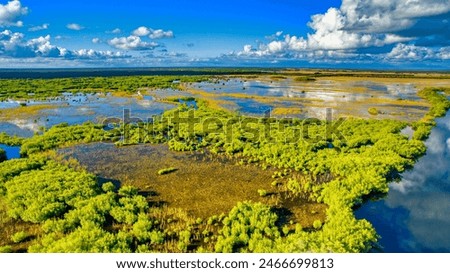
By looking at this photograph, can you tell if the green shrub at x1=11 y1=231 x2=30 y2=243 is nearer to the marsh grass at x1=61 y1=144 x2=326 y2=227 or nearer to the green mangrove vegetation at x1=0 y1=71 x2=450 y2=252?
the green mangrove vegetation at x1=0 y1=71 x2=450 y2=252

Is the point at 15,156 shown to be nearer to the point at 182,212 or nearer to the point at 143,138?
the point at 143,138

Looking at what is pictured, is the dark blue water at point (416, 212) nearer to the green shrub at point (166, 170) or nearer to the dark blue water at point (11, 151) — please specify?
the green shrub at point (166, 170)

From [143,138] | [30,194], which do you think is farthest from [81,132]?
[30,194]

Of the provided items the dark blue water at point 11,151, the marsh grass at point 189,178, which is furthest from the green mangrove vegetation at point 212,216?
the dark blue water at point 11,151

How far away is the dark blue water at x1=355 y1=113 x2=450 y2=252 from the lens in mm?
18203

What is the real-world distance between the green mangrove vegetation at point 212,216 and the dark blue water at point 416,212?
105 centimetres

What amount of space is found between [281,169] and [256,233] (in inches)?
436

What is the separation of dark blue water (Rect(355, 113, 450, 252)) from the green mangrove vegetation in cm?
105

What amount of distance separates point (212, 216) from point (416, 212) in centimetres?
1291

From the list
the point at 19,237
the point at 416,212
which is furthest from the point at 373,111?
the point at 19,237

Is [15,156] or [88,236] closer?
[88,236]

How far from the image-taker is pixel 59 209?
63.9 ft

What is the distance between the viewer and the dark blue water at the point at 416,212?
18.2 meters

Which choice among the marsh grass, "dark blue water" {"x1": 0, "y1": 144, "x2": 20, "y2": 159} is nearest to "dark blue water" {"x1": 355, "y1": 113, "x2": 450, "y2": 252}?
the marsh grass
